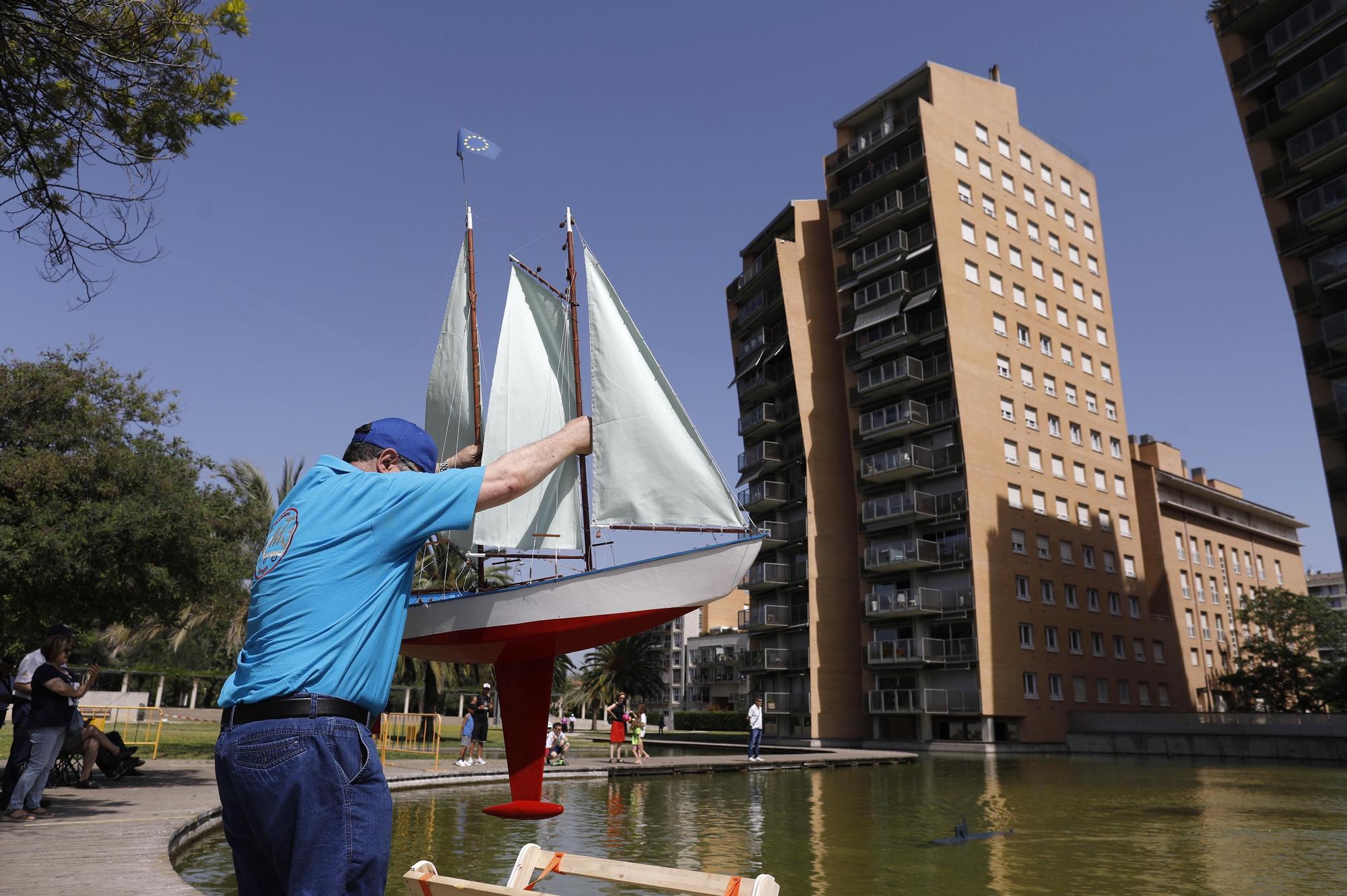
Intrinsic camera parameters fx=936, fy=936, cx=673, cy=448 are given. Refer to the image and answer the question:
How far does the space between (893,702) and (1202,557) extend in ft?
118

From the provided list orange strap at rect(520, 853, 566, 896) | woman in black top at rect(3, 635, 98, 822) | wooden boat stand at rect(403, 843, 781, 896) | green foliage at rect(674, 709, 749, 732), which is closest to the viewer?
wooden boat stand at rect(403, 843, 781, 896)

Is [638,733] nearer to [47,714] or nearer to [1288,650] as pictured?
[47,714]

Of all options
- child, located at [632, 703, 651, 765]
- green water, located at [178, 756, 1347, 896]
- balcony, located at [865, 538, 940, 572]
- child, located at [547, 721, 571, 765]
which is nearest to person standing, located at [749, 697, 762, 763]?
child, located at [632, 703, 651, 765]

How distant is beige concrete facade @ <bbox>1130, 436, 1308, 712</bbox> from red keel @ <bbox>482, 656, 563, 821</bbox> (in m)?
66.2

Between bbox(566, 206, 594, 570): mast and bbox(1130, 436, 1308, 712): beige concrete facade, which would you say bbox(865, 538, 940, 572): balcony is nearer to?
bbox(1130, 436, 1308, 712): beige concrete facade

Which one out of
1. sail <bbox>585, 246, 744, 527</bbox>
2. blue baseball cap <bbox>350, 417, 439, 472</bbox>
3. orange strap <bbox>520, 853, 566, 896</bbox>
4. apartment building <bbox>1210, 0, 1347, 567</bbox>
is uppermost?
apartment building <bbox>1210, 0, 1347, 567</bbox>

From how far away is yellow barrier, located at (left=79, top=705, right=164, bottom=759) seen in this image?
20938 millimetres

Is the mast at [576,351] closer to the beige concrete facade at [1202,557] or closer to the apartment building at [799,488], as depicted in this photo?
the apartment building at [799,488]

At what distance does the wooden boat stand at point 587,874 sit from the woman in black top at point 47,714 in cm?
832

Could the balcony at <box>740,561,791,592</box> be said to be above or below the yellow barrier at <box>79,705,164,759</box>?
above

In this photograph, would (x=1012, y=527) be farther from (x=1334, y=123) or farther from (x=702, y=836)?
(x=702, y=836)

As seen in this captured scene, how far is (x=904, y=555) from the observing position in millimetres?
52969

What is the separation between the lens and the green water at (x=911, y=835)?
10.9m

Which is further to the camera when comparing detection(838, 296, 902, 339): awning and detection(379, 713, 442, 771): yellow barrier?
detection(838, 296, 902, 339): awning
